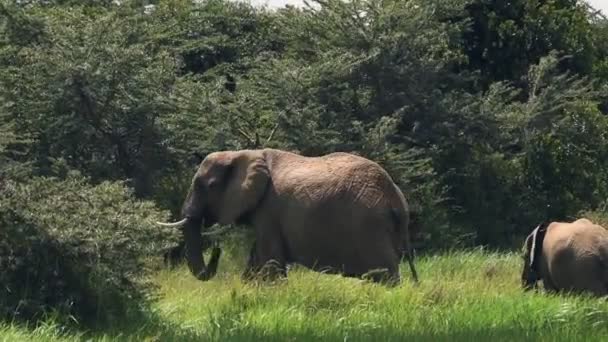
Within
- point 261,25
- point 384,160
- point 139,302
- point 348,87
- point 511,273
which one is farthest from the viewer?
point 261,25

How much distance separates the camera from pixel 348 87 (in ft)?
67.7

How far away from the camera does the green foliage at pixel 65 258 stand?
1167 centimetres

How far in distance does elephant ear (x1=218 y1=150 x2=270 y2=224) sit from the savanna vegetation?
0.70m

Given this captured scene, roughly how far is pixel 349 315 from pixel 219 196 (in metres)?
3.42

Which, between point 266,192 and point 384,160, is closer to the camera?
point 266,192

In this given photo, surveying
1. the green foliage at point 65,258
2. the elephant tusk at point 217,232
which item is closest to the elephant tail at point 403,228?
the green foliage at point 65,258

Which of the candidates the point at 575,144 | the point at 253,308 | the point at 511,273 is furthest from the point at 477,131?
the point at 253,308

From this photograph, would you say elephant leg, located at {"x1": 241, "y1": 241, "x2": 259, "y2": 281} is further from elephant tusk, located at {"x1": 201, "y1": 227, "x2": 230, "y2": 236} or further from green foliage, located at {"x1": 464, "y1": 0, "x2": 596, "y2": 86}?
green foliage, located at {"x1": 464, "y1": 0, "x2": 596, "y2": 86}

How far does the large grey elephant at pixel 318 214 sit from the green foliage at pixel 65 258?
86.7 inches

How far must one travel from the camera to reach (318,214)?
1435cm

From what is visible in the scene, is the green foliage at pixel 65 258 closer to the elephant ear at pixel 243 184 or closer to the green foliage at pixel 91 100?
the elephant ear at pixel 243 184

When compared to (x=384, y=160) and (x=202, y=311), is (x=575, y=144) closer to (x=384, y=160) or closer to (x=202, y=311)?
(x=384, y=160)

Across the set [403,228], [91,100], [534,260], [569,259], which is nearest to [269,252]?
[403,228]

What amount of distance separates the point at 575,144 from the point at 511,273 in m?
6.95
